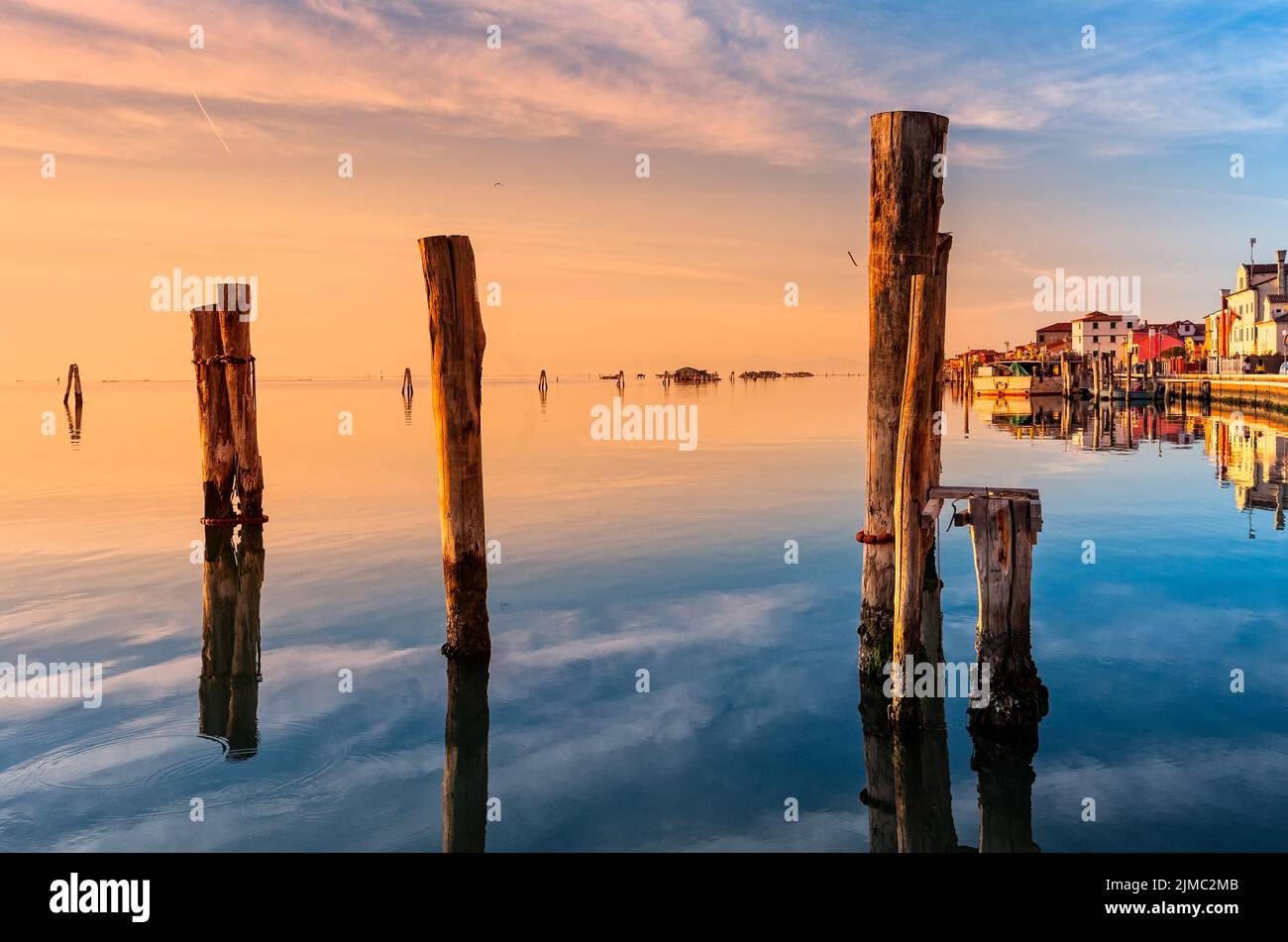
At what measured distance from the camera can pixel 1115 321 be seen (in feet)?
445

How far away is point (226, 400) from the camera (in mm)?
17000

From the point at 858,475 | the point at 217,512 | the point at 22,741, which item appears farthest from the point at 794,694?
the point at 858,475

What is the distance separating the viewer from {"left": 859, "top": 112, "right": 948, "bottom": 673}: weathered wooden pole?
28.5 feet

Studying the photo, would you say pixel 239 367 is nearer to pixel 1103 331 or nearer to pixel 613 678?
pixel 613 678

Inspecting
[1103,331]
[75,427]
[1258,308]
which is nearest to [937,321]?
[75,427]

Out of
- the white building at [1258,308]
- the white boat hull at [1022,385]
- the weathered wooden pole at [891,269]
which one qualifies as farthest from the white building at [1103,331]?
the weathered wooden pole at [891,269]

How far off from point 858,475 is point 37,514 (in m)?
21.7

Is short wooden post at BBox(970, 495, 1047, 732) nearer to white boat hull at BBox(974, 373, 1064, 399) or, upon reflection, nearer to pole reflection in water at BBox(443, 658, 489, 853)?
pole reflection in water at BBox(443, 658, 489, 853)

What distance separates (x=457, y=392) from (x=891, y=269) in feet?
14.9

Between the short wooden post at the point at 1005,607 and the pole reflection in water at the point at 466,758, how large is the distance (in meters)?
4.43

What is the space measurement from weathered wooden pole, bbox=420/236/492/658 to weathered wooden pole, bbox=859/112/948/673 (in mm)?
3961

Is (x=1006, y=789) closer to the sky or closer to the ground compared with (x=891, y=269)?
closer to the ground

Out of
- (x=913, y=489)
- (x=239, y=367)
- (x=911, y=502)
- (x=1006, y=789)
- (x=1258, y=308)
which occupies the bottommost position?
(x=1006, y=789)
